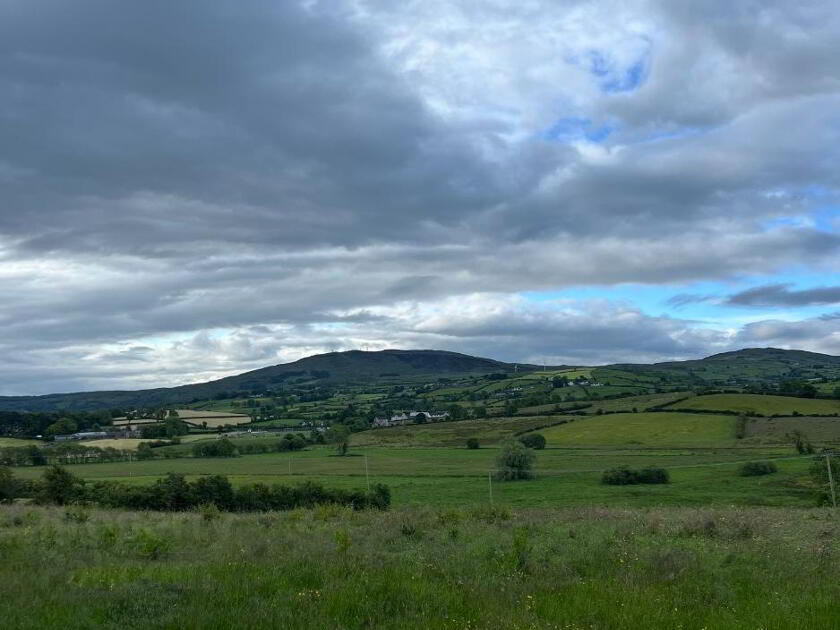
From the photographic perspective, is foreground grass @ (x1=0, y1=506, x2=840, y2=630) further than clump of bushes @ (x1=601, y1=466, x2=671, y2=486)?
No

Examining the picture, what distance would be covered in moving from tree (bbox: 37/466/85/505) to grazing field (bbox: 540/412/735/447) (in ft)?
232

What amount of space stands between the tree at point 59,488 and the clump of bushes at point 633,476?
145 ft

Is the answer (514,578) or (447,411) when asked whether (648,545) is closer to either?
(514,578)

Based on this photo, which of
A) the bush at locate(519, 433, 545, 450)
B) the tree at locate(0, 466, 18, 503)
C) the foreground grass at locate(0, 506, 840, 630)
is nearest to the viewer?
the foreground grass at locate(0, 506, 840, 630)

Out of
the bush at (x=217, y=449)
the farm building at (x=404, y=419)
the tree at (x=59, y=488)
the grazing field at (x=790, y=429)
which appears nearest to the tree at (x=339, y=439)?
the bush at (x=217, y=449)

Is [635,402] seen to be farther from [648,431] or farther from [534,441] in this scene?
[534,441]

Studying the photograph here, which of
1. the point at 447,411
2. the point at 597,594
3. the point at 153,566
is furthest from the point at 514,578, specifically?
the point at 447,411

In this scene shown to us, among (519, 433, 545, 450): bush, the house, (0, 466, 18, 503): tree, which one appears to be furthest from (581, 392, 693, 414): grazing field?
(0, 466, 18, 503): tree

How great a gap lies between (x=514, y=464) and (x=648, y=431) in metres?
39.4

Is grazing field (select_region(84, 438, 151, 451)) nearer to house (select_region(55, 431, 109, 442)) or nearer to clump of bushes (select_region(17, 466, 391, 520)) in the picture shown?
house (select_region(55, 431, 109, 442))

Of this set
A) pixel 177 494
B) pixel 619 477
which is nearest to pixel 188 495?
pixel 177 494

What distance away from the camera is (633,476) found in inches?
2559

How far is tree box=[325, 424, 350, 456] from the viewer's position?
11384 cm

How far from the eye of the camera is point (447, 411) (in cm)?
18312
